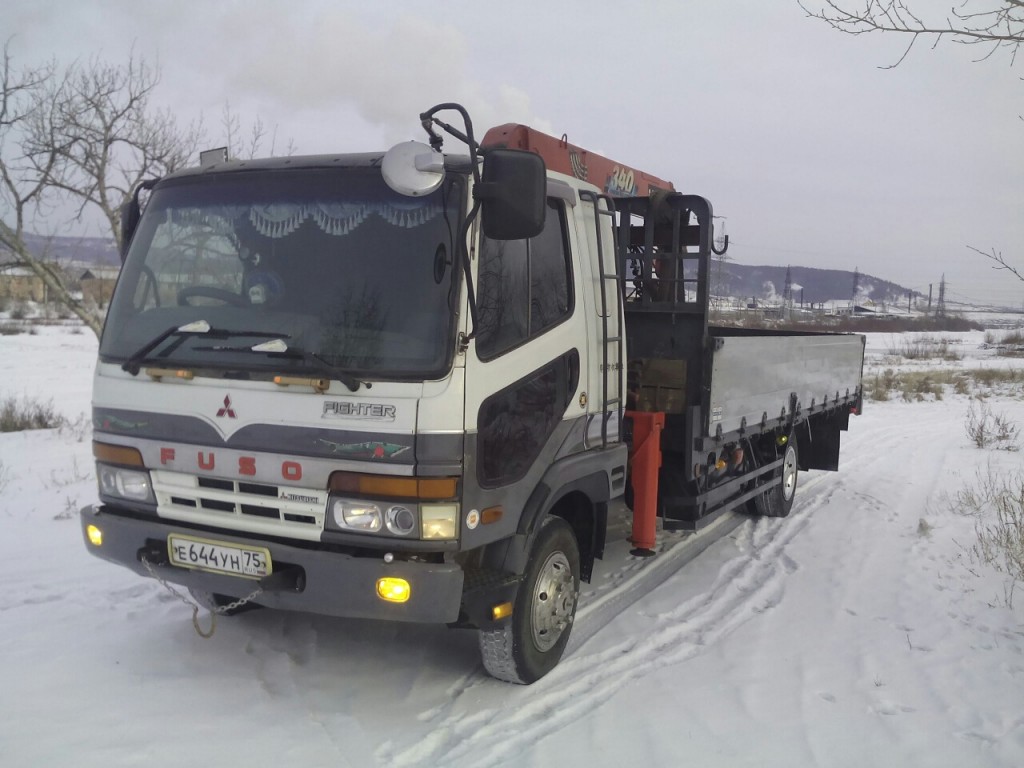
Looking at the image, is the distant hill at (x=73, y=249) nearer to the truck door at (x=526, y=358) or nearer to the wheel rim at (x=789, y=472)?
the truck door at (x=526, y=358)

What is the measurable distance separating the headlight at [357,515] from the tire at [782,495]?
4990mm

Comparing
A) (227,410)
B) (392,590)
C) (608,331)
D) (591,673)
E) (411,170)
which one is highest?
(411,170)

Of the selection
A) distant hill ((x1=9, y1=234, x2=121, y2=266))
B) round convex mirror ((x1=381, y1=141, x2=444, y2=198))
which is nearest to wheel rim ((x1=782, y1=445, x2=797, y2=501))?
round convex mirror ((x1=381, y1=141, x2=444, y2=198))

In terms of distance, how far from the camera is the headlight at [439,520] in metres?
3.27

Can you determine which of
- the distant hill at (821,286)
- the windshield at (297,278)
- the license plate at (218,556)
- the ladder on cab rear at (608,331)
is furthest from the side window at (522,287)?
the distant hill at (821,286)

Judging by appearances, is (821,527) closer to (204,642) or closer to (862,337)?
(862,337)

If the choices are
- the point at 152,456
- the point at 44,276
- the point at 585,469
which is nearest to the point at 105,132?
the point at 44,276

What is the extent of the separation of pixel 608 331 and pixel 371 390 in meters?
1.71

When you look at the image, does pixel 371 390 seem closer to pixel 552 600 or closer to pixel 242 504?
pixel 242 504

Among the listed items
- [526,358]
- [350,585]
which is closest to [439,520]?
[350,585]

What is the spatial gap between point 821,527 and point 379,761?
5.29 meters

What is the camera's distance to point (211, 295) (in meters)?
3.78

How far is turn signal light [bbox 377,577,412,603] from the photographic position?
10.8 ft

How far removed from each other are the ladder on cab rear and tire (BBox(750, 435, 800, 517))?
3313mm
